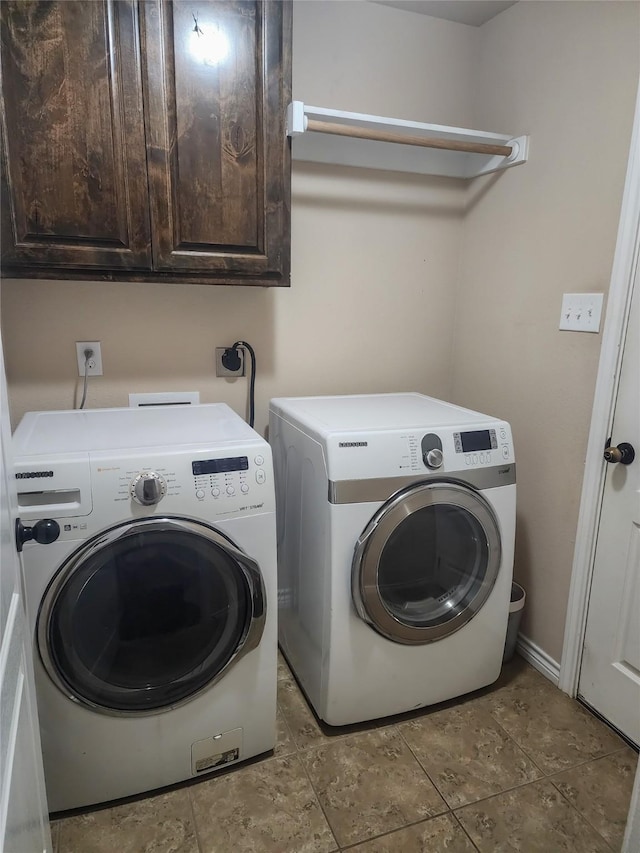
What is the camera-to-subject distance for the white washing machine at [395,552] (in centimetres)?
152

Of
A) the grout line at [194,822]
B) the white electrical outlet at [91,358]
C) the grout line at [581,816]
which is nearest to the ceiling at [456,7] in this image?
the white electrical outlet at [91,358]

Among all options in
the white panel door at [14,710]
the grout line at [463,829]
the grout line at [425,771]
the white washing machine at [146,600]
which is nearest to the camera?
the white panel door at [14,710]

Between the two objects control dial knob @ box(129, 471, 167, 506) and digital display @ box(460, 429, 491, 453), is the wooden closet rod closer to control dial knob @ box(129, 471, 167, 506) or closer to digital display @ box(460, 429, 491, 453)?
digital display @ box(460, 429, 491, 453)

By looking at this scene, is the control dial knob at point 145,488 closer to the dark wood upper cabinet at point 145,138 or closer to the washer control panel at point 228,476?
the washer control panel at point 228,476

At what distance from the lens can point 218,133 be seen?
61.4 inches

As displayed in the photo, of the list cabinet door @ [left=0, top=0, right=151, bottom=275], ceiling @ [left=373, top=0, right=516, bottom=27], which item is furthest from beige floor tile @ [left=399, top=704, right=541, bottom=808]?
ceiling @ [left=373, top=0, right=516, bottom=27]

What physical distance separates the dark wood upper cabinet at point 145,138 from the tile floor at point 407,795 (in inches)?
56.6

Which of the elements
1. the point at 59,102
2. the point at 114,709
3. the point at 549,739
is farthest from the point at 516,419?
the point at 59,102

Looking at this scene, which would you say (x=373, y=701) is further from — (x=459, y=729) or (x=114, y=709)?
(x=114, y=709)

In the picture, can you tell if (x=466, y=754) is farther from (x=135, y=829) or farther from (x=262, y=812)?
(x=135, y=829)

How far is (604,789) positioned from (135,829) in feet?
4.10

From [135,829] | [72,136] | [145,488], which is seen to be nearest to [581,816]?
[135,829]

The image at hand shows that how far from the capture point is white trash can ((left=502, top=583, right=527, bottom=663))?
193 cm

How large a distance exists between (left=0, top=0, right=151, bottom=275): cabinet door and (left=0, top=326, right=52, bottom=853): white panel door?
74cm
